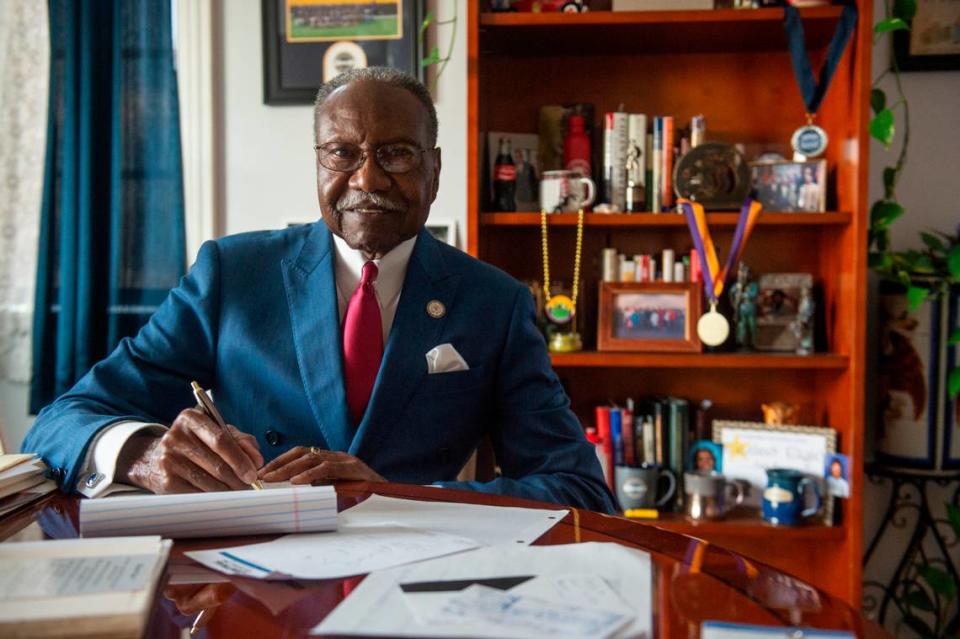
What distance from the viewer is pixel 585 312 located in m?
2.54

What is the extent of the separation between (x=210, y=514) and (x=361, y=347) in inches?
26.5

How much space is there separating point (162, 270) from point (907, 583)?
243cm

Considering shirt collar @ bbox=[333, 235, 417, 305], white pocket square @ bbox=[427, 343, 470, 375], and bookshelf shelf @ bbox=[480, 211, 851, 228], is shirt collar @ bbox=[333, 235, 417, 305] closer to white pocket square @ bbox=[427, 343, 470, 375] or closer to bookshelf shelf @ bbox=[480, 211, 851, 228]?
white pocket square @ bbox=[427, 343, 470, 375]

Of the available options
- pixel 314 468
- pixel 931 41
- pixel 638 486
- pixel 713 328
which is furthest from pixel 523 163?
pixel 314 468

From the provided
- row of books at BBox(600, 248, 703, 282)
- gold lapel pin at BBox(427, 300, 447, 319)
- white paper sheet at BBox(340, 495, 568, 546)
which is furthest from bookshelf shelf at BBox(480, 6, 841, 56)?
white paper sheet at BBox(340, 495, 568, 546)

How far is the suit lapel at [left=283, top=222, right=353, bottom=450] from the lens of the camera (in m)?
1.42

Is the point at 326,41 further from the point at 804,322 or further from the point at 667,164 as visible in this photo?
the point at 804,322

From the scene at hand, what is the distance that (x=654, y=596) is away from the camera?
641mm

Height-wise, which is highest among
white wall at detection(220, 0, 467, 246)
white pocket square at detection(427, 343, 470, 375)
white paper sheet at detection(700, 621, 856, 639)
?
white wall at detection(220, 0, 467, 246)

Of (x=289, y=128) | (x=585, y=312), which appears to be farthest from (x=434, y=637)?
(x=289, y=128)

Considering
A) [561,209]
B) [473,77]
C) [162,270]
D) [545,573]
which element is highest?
[473,77]

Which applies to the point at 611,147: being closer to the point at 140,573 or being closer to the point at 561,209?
the point at 561,209

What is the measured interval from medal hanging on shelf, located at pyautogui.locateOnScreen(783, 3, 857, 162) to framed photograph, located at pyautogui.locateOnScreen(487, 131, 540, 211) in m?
0.71

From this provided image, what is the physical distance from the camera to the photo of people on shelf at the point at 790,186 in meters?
2.31
